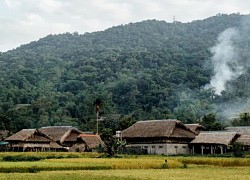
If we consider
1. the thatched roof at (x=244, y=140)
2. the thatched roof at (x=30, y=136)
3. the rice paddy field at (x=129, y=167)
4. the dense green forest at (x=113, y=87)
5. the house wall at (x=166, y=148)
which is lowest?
the rice paddy field at (x=129, y=167)

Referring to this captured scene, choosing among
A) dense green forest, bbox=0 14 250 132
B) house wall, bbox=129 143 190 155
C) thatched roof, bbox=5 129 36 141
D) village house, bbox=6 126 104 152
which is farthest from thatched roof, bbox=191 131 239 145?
thatched roof, bbox=5 129 36 141

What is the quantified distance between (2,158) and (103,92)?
63.5 m

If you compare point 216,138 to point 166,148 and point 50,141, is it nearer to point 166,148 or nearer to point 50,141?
point 166,148

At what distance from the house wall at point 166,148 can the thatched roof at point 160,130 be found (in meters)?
1.37

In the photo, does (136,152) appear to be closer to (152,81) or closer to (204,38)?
(152,81)

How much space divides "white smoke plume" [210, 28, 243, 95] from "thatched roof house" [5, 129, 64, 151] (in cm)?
5189

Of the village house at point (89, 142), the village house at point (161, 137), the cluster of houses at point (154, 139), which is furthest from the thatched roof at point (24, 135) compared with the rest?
the village house at point (161, 137)

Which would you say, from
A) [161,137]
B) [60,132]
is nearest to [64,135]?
[60,132]

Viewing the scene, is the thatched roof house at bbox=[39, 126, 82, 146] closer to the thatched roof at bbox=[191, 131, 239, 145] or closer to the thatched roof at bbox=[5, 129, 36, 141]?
the thatched roof at bbox=[5, 129, 36, 141]

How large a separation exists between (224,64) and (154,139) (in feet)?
221

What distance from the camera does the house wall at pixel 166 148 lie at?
5841 cm

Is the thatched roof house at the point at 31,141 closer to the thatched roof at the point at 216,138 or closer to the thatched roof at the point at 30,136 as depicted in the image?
the thatched roof at the point at 30,136

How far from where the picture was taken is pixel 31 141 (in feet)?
221

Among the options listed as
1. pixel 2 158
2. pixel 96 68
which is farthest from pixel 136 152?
pixel 96 68
